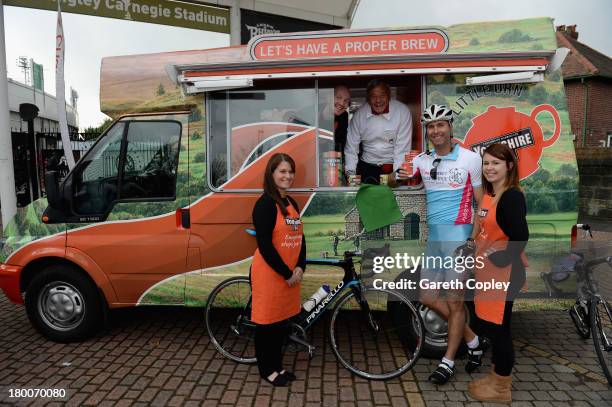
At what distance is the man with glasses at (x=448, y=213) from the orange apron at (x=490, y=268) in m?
0.22

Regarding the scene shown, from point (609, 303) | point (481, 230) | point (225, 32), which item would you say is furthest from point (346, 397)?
point (225, 32)

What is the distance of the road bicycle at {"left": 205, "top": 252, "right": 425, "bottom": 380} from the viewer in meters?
3.74

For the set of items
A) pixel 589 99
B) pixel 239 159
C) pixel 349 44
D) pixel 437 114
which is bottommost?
pixel 239 159

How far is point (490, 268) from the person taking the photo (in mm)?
3217

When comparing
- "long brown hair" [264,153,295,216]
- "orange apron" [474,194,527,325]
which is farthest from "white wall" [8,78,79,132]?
"orange apron" [474,194,527,325]

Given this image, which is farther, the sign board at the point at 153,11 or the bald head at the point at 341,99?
the sign board at the point at 153,11

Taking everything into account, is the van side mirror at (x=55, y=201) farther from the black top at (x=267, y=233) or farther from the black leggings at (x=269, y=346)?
the black leggings at (x=269, y=346)

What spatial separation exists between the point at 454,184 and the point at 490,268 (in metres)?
0.72

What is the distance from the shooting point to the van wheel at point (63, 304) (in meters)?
4.25

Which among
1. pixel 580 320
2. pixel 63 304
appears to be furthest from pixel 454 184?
pixel 63 304

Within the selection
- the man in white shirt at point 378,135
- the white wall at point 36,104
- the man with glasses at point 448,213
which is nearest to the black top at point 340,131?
the man in white shirt at point 378,135

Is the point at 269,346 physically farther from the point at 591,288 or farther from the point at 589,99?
the point at 589,99

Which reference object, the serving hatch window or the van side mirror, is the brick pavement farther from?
the serving hatch window

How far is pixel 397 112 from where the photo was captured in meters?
4.35
